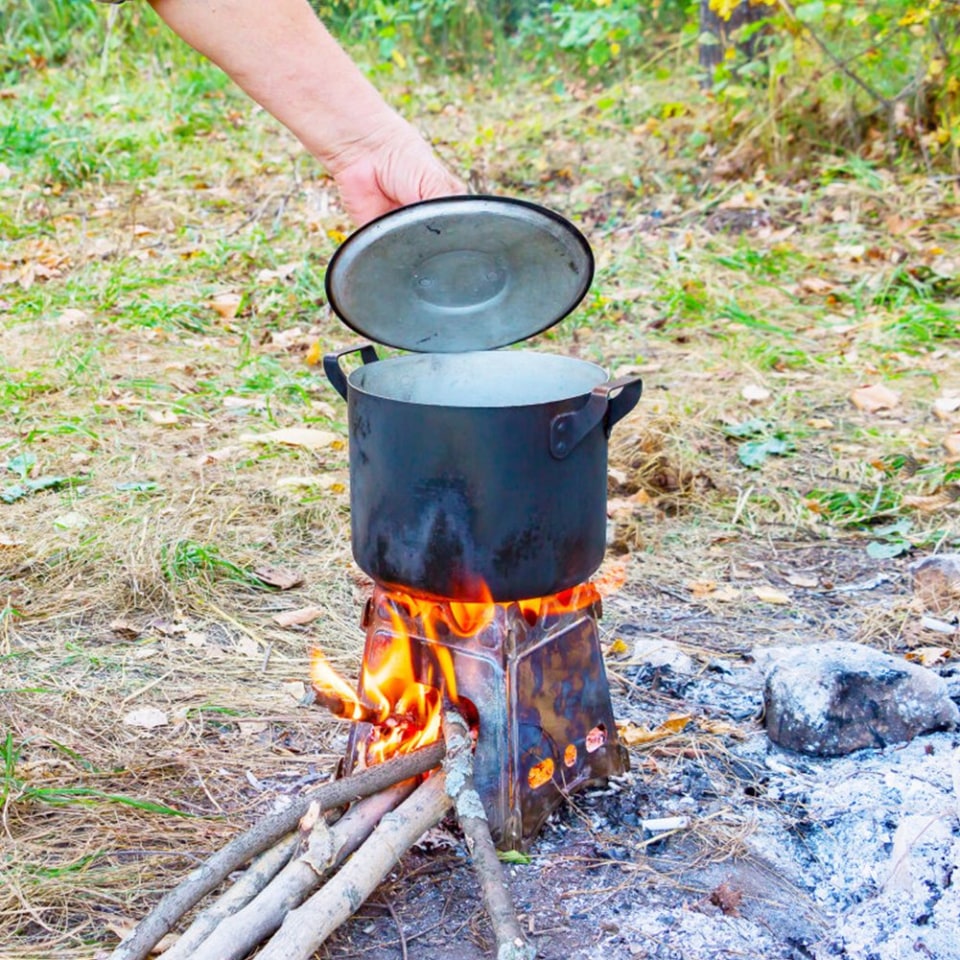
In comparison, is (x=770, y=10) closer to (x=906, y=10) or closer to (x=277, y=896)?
(x=906, y=10)

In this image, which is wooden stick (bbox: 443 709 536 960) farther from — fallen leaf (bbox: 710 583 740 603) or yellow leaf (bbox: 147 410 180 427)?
yellow leaf (bbox: 147 410 180 427)

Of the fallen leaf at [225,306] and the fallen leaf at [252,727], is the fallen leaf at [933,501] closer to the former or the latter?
the fallen leaf at [252,727]

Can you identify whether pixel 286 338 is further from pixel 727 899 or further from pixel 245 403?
pixel 727 899

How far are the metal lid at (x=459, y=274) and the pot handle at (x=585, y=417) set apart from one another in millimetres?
289

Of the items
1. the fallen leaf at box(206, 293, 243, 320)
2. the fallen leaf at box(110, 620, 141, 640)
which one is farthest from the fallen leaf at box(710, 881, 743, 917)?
the fallen leaf at box(206, 293, 243, 320)

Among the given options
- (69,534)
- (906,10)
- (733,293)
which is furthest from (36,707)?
(906,10)

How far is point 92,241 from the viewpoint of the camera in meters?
6.67

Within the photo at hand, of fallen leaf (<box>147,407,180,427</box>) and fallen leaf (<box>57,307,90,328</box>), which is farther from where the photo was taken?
fallen leaf (<box>57,307,90,328</box>)

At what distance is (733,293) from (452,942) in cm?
446

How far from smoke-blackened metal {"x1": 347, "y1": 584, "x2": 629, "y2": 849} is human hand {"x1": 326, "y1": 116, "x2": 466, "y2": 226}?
0.86 m

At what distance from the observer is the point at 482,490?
7.32 ft

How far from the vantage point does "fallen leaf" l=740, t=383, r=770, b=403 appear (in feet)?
16.4

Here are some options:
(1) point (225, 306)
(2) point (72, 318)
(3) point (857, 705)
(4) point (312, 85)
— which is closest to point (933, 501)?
(3) point (857, 705)

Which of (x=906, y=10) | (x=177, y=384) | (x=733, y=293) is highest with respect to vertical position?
(x=906, y=10)
